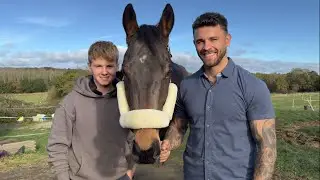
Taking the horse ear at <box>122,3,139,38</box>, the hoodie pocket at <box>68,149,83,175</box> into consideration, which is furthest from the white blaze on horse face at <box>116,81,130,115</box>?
the hoodie pocket at <box>68,149,83,175</box>

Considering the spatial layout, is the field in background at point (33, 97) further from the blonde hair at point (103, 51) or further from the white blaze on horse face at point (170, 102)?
the white blaze on horse face at point (170, 102)

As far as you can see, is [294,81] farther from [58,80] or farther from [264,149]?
[264,149]

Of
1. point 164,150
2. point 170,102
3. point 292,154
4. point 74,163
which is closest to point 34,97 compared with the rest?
point 292,154

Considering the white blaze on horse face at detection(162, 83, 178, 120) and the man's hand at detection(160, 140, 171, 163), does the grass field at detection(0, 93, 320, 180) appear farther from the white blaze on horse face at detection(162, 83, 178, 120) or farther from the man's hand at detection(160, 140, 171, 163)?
the white blaze on horse face at detection(162, 83, 178, 120)

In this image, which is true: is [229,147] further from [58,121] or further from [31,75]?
[31,75]

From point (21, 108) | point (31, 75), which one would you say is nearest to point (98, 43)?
point (21, 108)

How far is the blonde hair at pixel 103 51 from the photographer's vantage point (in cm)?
299

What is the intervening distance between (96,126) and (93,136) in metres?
0.09

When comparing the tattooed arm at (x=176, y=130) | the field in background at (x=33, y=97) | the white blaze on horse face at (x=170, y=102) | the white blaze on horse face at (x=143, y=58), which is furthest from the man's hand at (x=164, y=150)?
the field in background at (x=33, y=97)

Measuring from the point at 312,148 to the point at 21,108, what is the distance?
2446cm

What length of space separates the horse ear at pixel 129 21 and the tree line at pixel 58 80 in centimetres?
1257

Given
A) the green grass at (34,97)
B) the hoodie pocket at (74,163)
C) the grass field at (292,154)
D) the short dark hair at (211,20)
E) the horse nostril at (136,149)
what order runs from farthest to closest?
the green grass at (34,97) < the grass field at (292,154) < the hoodie pocket at (74,163) < the short dark hair at (211,20) < the horse nostril at (136,149)

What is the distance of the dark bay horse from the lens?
2.30 metres

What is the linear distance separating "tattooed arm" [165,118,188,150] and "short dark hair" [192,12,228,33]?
2.65 feet
